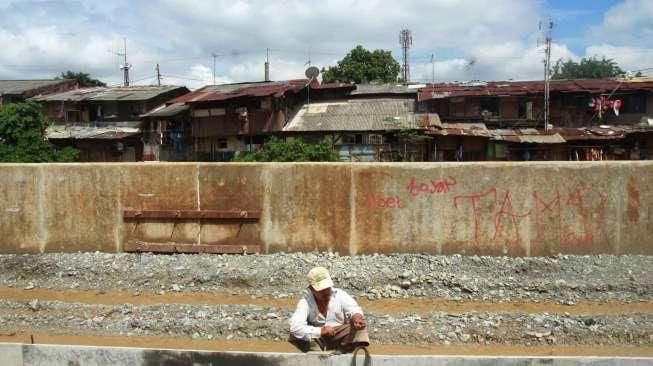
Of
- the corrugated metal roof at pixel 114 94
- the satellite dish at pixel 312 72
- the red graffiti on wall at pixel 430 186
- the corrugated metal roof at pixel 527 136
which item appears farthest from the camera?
the satellite dish at pixel 312 72

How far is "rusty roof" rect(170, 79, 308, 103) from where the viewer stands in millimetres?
30711

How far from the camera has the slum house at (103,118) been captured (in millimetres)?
34156

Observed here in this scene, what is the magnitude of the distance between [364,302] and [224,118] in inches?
936

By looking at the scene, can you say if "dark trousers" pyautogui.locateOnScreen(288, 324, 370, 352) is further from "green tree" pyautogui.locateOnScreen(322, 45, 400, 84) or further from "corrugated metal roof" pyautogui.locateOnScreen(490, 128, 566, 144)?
"green tree" pyautogui.locateOnScreen(322, 45, 400, 84)

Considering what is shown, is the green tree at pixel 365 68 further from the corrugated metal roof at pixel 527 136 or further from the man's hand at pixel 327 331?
the man's hand at pixel 327 331

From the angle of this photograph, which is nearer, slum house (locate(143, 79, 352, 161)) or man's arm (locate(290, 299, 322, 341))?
man's arm (locate(290, 299, 322, 341))

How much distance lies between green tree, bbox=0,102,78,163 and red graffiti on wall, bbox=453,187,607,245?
25.7 meters

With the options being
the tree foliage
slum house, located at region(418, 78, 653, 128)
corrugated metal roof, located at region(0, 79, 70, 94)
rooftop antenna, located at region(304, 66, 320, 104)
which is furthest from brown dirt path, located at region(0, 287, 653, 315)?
corrugated metal roof, located at region(0, 79, 70, 94)

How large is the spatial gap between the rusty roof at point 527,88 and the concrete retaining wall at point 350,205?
2163 centimetres

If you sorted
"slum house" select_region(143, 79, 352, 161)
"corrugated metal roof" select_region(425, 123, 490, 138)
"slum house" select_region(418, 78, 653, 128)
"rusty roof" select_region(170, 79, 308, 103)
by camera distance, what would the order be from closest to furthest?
"corrugated metal roof" select_region(425, 123, 490, 138), "rusty roof" select_region(170, 79, 308, 103), "slum house" select_region(143, 79, 352, 161), "slum house" select_region(418, 78, 653, 128)

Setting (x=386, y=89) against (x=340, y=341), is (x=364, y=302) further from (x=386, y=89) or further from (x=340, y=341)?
(x=386, y=89)

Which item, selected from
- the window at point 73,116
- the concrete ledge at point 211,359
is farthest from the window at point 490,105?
the concrete ledge at point 211,359

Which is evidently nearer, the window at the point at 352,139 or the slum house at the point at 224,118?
the window at the point at 352,139

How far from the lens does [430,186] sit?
10492mm
